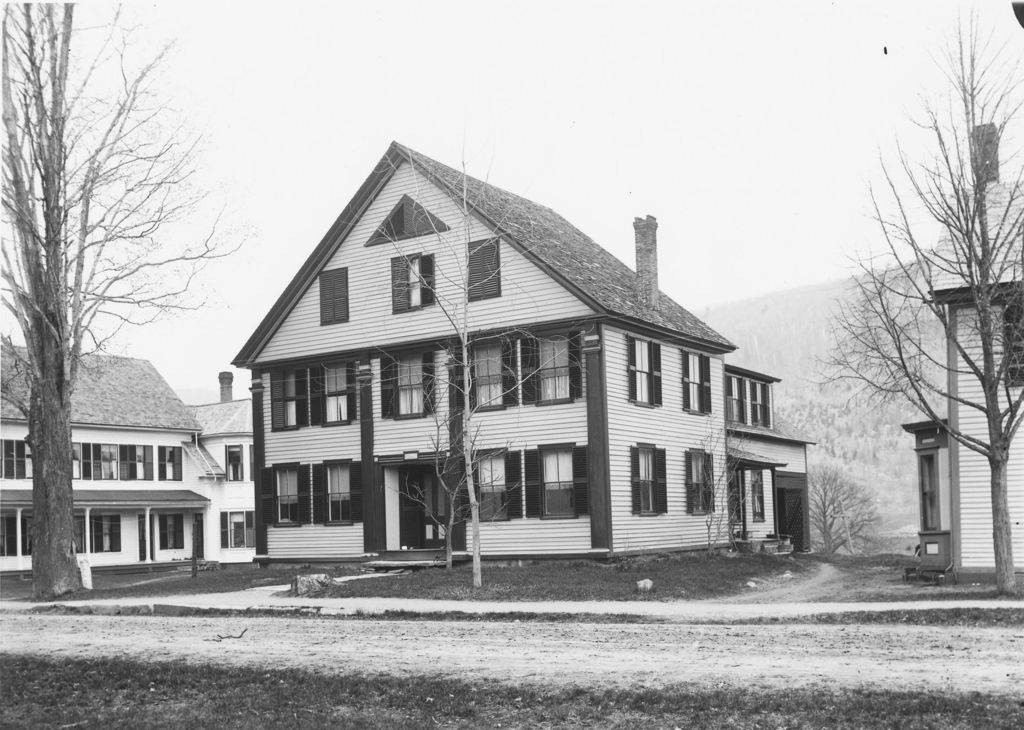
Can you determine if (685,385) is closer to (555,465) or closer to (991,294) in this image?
(555,465)

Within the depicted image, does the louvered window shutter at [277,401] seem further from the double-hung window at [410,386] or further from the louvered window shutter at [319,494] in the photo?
the double-hung window at [410,386]

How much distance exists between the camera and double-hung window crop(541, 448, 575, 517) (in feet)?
95.0

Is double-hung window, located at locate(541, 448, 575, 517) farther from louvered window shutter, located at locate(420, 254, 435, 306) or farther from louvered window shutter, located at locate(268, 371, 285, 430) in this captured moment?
louvered window shutter, located at locate(268, 371, 285, 430)

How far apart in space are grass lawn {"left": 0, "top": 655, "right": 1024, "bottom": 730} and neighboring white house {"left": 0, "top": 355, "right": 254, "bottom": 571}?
36191 millimetres

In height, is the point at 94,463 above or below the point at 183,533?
above

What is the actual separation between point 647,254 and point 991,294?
13670 mm

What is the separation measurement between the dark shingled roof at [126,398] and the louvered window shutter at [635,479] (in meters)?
28.6

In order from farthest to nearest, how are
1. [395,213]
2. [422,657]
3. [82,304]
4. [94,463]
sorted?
[94,463]
[395,213]
[82,304]
[422,657]

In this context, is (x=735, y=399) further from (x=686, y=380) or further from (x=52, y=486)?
(x=52, y=486)

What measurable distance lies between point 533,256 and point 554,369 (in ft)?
9.94

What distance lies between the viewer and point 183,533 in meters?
53.3

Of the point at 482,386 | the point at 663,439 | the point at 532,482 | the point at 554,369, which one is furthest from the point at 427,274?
the point at 663,439

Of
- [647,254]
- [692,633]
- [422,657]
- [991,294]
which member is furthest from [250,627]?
[647,254]

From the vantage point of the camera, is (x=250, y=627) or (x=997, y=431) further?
(x=997, y=431)
